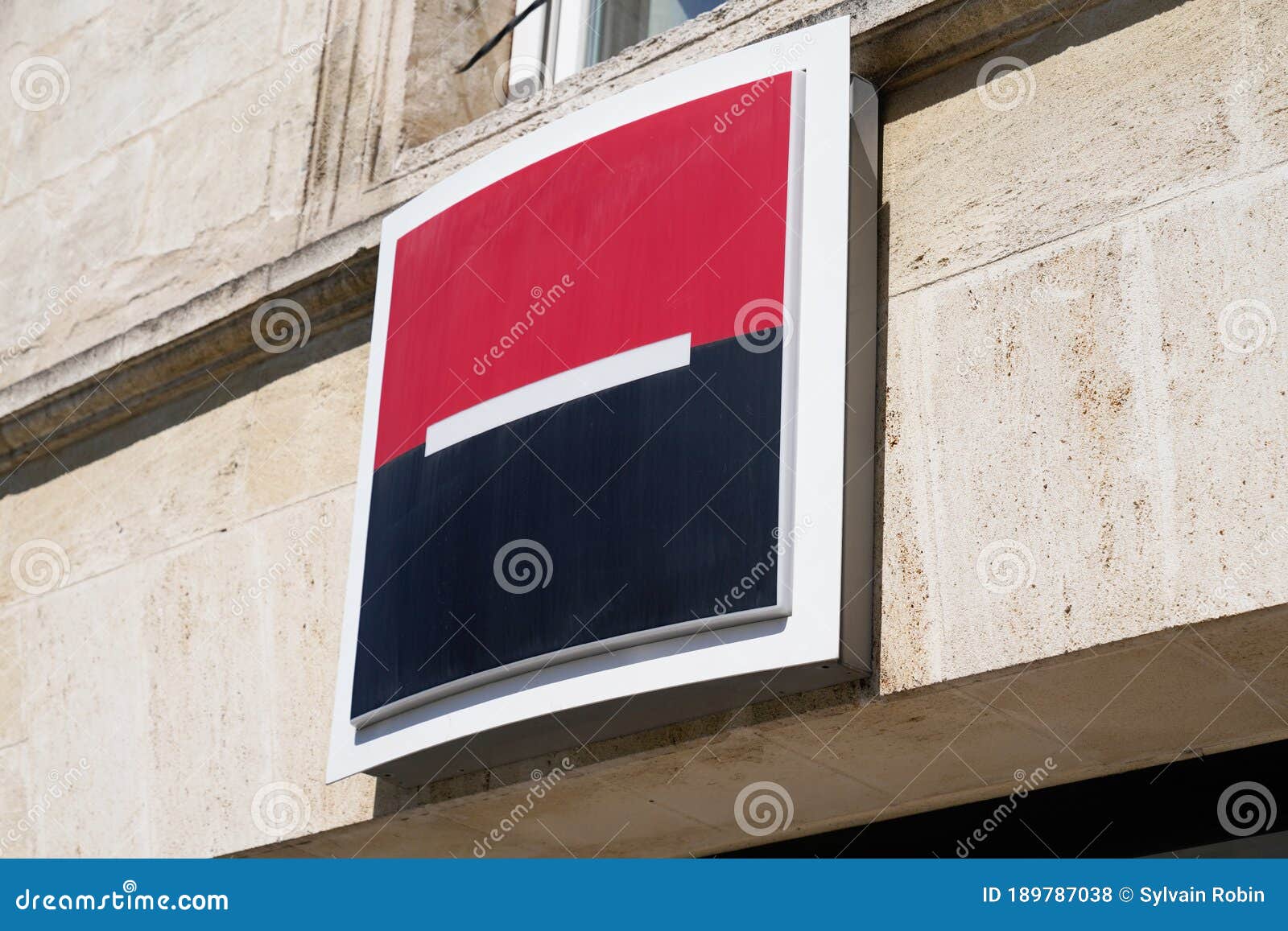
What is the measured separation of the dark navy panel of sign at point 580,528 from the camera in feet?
10.7

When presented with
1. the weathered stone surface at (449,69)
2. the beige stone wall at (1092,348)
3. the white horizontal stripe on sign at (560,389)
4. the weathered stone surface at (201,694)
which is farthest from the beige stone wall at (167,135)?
the beige stone wall at (1092,348)

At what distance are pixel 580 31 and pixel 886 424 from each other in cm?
195

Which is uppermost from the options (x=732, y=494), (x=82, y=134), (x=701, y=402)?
(x=82, y=134)

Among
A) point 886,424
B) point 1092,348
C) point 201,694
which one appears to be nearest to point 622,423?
point 886,424

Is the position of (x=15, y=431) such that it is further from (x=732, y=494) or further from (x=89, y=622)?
(x=732, y=494)

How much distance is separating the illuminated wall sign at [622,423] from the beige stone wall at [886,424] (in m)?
0.18

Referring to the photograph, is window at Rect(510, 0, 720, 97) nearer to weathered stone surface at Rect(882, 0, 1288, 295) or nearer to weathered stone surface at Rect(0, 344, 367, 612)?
weathered stone surface at Rect(0, 344, 367, 612)

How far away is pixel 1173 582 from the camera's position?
2.80 meters

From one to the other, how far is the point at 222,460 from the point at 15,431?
92 cm

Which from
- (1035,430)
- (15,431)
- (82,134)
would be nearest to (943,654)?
(1035,430)

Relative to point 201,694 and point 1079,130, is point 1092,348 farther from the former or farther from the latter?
point 201,694

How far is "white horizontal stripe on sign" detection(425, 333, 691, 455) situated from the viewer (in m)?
3.46

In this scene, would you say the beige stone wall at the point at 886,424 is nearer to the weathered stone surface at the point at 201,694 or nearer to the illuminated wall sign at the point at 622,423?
the weathered stone surface at the point at 201,694

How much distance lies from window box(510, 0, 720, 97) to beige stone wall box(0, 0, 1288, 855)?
0.71 ft
